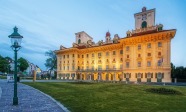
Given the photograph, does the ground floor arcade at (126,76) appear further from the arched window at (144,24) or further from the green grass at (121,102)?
the green grass at (121,102)

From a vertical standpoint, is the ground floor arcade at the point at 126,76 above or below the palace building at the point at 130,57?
below

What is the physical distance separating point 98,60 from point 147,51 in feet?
68.1

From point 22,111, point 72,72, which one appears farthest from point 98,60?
point 22,111

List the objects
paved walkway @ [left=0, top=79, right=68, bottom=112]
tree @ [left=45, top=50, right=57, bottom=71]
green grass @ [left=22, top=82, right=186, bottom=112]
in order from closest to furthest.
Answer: paved walkway @ [left=0, top=79, right=68, bottom=112], green grass @ [left=22, top=82, right=186, bottom=112], tree @ [left=45, top=50, right=57, bottom=71]

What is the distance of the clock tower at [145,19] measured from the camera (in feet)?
178

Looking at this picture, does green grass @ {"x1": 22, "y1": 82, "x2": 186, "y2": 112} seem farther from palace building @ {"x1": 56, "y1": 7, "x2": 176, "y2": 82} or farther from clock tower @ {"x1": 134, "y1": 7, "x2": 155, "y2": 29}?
clock tower @ {"x1": 134, "y1": 7, "x2": 155, "y2": 29}

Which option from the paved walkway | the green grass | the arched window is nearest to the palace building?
the arched window

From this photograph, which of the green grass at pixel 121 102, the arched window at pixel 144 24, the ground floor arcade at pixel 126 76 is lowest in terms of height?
the ground floor arcade at pixel 126 76

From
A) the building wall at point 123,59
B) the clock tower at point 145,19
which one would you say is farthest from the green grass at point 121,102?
the clock tower at point 145,19

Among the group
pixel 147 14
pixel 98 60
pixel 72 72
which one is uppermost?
pixel 147 14

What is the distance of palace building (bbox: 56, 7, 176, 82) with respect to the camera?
4766 cm

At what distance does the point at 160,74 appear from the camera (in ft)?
154

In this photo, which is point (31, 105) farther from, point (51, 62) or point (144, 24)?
point (51, 62)

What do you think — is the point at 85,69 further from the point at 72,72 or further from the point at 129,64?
the point at 129,64
